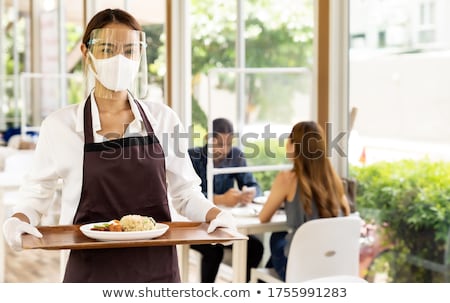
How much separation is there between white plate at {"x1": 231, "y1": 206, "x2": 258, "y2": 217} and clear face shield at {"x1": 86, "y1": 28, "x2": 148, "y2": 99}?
4.68ft

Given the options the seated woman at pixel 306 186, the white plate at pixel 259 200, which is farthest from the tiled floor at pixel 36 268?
the seated woman at pixel 306 186

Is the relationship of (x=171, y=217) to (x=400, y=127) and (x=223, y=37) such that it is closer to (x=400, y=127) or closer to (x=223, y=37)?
(x=400, y=127)

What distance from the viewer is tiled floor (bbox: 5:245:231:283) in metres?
3.67

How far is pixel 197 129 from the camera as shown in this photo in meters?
3.64

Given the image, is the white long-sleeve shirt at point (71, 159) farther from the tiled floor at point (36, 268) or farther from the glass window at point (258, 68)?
the tiled floor at point (36, 268)

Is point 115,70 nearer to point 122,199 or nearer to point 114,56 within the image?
point 114,56

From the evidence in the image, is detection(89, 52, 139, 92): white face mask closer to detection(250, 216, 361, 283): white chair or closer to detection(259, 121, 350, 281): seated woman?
detection(250, 216, 361, 283): white chair

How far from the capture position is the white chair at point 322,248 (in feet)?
8.33

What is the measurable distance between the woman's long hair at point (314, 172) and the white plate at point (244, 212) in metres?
0.26

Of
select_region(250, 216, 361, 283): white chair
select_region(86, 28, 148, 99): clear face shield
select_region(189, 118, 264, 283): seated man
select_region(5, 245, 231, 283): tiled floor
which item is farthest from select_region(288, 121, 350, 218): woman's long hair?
select_region(86, 28, 148, 99): clear face shield

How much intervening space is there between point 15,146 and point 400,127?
3079mm
